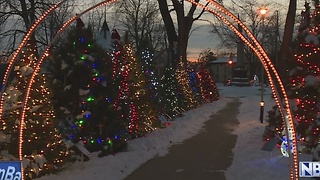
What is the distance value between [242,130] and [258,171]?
9.49m

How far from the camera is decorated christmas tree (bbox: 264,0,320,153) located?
11.4m

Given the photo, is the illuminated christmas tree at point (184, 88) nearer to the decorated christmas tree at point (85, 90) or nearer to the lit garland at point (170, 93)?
the lit garland at point (170, 93)

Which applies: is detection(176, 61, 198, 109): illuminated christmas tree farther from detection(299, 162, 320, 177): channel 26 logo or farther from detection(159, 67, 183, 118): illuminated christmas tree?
detection(299, 162, 320, 177): channel 26 logo

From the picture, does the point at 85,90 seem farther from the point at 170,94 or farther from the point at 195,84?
the point at 195,84

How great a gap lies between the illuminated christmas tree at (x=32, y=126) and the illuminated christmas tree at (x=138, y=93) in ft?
19.3

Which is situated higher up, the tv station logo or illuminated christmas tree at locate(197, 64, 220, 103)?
the tv station logo

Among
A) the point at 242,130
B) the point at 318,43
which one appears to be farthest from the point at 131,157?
the point at 242,130

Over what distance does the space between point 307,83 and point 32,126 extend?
6281 mm

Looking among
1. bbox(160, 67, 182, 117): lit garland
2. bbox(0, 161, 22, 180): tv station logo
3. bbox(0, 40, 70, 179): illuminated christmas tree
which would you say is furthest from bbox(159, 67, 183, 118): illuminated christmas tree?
bbox(0, 161, 22, 180): tv station logo

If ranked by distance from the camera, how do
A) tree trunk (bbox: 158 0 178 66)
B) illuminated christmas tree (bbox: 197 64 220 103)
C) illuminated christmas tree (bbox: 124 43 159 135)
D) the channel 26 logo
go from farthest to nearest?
illuminated christmas tree (bbox: 197 64 220 103) → tree trunk (bbox: 158 0 178 66) → illuminated christmas tree (bbox: 124 43 159 135) → the channel 26 logo

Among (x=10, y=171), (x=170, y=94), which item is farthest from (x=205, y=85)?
(x=10, y=171)

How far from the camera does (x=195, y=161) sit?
13875 mm

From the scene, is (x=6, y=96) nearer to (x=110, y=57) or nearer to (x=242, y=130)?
(x=110, y=57)

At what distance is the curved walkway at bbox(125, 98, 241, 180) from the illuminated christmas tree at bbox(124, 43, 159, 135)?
1757mm
